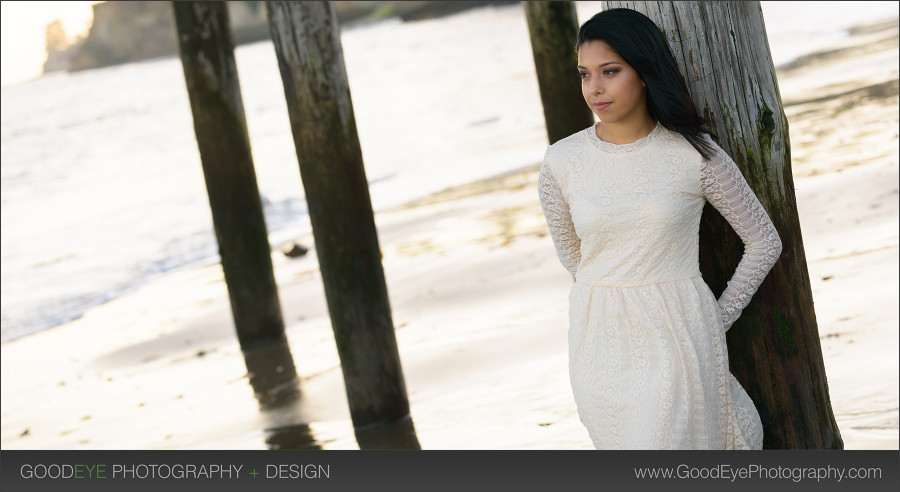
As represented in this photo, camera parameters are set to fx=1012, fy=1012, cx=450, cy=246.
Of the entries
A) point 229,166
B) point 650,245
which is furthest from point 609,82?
point 229,166

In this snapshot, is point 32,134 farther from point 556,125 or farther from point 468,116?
point 556,125

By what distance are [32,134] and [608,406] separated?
31.9 meters

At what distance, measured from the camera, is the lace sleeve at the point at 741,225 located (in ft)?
7.75

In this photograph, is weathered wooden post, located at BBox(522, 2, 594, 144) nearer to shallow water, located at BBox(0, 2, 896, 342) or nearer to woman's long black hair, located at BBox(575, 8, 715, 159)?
woman's long black hair, located at BBox(575, 8, 715, 159)

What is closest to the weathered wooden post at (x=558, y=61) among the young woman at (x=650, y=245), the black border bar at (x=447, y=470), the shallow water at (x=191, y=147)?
the black border bar at (x=447, y=470)

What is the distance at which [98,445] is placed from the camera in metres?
5.35

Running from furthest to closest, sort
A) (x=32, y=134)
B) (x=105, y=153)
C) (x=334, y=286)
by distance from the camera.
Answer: (x=32, y=134), (x=105, y=153), (x=334, y=286)

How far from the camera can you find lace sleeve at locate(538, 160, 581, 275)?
2.54 m

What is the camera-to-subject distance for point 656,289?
94.7 inches

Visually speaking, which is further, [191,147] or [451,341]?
[191,147]

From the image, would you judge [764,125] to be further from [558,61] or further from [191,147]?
[191,147]

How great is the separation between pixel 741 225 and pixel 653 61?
440mm

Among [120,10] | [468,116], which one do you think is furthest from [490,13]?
[468,116]

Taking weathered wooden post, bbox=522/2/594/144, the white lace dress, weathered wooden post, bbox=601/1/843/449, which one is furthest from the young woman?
weathered wooden post, bbox=522/2/594/144
